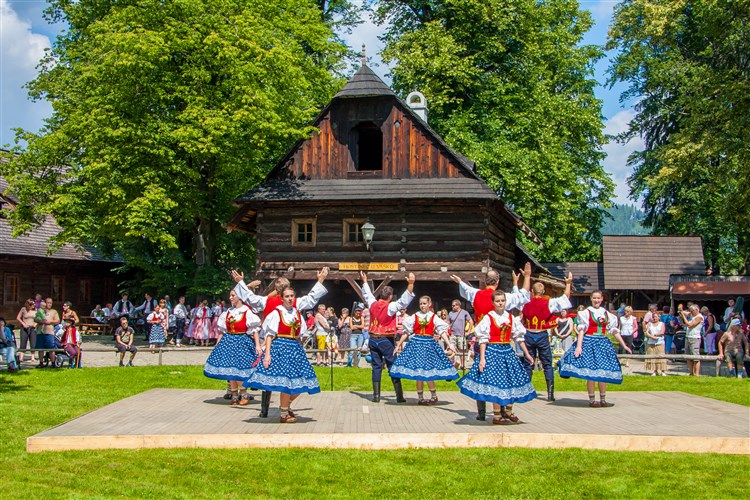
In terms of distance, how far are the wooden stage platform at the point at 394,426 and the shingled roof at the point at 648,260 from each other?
27035 millimetres

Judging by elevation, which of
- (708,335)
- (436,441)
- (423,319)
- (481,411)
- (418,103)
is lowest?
(436,441)

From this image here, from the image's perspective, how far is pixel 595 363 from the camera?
47.0 feet

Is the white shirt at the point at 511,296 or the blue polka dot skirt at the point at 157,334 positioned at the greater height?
the white shirt at the point at 511,296

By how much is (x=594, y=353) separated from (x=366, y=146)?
66.7 feet

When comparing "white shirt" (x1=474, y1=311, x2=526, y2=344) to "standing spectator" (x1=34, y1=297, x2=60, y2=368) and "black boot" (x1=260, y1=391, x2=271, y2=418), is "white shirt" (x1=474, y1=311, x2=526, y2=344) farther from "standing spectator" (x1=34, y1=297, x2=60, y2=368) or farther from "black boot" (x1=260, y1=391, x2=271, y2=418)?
"standing spectator" (x1=34, y1=297, x2=60, y2=368)

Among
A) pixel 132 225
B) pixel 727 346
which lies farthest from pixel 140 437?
pixel 132 225

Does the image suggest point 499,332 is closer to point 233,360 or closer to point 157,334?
point 233,360

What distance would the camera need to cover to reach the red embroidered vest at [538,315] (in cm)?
1527

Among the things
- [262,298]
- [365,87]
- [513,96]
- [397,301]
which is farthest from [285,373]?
[513,96]

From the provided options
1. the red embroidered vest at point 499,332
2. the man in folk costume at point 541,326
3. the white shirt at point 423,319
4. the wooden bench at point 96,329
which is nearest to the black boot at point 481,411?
the red embroidered vest at point 499,332

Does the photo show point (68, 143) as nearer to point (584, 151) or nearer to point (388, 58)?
point (388, 58)

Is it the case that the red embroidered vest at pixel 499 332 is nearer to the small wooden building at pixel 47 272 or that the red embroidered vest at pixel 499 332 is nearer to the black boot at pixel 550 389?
the black boot at pixel 550 389

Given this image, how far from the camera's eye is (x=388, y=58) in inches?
1502

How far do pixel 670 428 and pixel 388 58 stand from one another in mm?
28345
